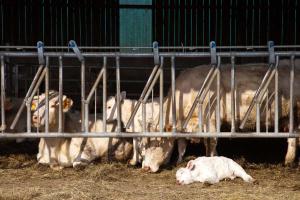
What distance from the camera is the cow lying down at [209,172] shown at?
852 cm

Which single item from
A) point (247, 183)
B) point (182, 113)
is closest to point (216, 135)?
point (247, 183)

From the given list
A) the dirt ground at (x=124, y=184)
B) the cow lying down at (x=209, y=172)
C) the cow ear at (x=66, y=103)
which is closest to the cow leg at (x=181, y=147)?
the dirt ground at (x=124, y=184)

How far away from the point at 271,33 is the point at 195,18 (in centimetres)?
228

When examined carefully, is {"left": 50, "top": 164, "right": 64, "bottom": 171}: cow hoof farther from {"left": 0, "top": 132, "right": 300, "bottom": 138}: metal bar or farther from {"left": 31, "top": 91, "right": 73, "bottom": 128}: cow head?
{"left": 0, "top": 132, "right": 300, "bottom": 138}: metal bar

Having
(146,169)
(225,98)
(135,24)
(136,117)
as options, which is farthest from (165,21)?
(146,169)

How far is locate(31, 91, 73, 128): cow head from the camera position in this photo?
954cm

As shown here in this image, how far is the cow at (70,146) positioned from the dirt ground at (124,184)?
289mm

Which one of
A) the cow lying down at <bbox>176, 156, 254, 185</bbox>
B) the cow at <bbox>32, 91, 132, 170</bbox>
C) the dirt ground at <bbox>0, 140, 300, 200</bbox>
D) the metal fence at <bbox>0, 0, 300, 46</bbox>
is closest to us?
the dirt ground at <bbox>0, 140, 300, 200</bbox>

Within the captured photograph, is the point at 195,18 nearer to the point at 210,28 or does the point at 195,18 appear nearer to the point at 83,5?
the point at 210,28

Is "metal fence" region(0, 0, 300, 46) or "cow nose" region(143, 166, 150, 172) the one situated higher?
"metal fence" region(0, 0, 300, 46)

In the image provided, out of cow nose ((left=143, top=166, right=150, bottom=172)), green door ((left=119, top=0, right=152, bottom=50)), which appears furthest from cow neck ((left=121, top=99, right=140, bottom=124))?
green door ((left=119, top=0, right=152, bottom=50))

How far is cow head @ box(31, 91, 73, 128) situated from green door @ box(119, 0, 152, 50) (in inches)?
277

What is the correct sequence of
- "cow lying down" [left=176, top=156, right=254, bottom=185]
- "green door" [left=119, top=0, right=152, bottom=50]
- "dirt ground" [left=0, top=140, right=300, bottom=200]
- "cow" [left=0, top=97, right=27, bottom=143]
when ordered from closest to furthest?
"dirt ground" [left=0, top=140, right=300, bottom=200], "cow lying down" [left=176, top=156, right=254, bottom=185], "cow" [left=0, top=97, right=27, bottom=143], "green door" [left=119, top=0, right=152, bottom=50]

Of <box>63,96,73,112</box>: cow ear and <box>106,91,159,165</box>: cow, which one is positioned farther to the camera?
<box>106,91,159,165</box>: cow
